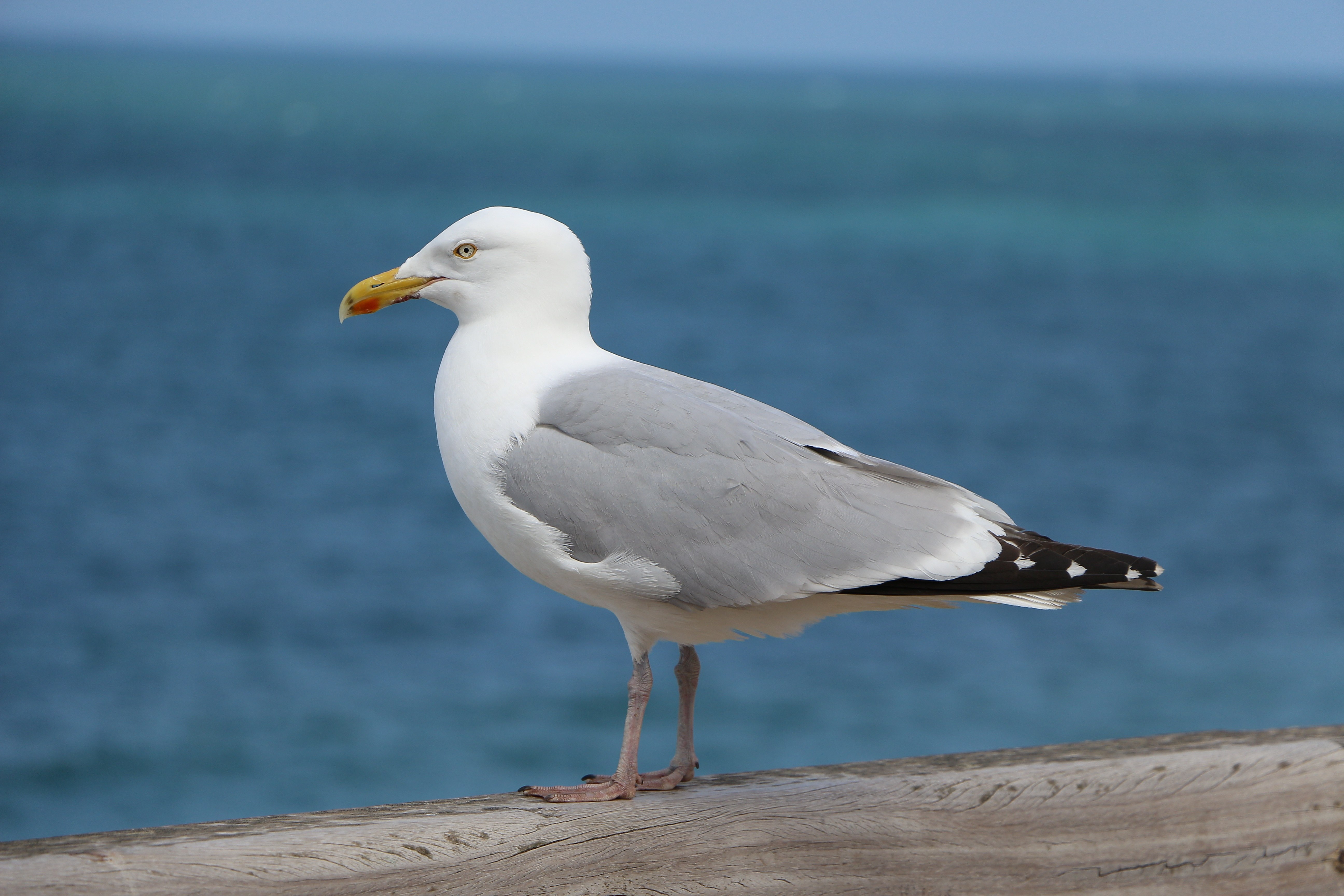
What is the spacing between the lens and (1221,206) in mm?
36781

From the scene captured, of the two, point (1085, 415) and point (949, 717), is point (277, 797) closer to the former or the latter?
point (949, 717)

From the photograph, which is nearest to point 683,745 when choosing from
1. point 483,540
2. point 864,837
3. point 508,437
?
point 864,837

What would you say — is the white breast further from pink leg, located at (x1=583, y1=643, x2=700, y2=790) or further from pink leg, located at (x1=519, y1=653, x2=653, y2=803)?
pink leg, located at (x1=583, y1=643, x2=700, y2=790)

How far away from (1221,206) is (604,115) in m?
38.9

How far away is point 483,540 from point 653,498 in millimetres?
10570

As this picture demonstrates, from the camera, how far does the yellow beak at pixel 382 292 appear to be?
247 centimetres

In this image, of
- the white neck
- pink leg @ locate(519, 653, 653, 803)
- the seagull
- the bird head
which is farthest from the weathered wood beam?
the bird head

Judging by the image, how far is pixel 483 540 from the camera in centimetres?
1268

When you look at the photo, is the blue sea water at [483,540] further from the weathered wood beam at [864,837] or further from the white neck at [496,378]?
the weathered wood beam at [864,837]

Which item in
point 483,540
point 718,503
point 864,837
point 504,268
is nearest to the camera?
point 864,837

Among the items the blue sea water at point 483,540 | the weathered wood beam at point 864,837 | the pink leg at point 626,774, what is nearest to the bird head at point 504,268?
the pink leg at point 626,774

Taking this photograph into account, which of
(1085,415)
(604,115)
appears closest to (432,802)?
(1085,415)

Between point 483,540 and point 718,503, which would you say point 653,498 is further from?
point 483,540

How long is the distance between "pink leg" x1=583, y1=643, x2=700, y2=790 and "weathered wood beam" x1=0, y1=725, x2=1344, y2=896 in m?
0.06
